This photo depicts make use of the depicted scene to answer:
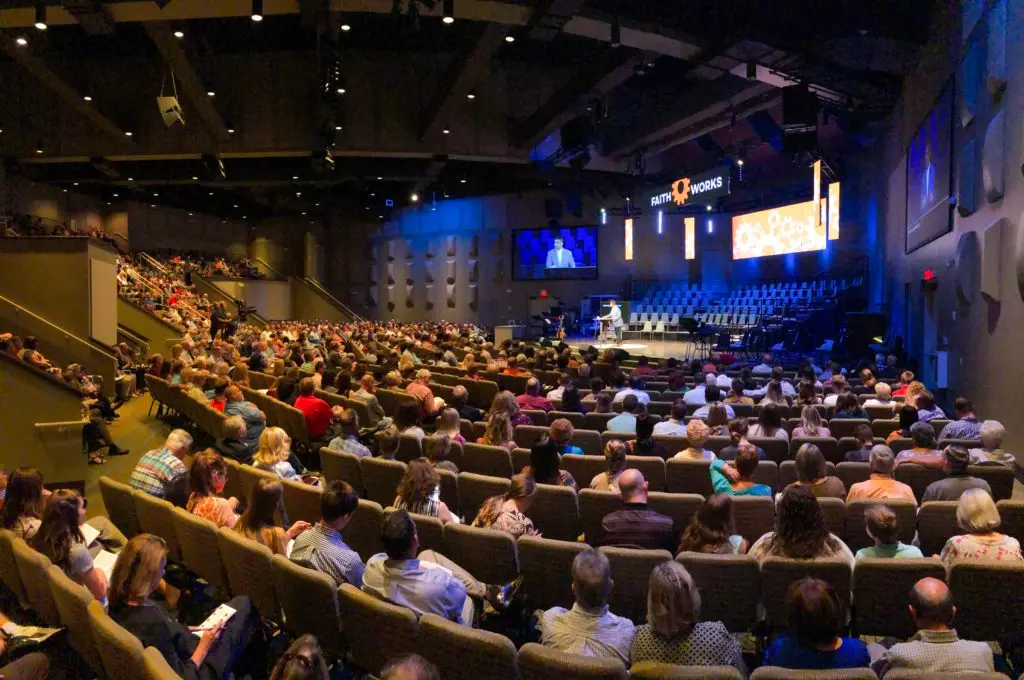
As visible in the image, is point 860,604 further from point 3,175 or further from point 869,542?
point 3,175

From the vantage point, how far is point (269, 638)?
3.62 metres

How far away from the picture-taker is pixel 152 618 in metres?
2.81

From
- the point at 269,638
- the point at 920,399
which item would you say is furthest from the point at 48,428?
the point at 920,399

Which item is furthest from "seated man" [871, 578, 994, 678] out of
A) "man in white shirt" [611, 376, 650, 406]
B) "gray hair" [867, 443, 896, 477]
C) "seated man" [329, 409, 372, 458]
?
"man in white shirt" [611, 376, 650, 406]

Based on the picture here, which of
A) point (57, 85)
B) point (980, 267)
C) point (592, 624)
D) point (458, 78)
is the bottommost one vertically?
point (592, 624)

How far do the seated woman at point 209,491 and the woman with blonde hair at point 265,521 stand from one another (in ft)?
1.24

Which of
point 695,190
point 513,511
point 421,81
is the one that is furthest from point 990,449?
point 695,190

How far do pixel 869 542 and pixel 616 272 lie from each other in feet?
73.3

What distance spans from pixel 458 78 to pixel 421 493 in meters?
11.2

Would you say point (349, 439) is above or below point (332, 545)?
above

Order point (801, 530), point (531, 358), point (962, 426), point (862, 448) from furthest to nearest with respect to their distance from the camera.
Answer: point (531, 358) < point (962, 426) < point (862, 448) < point (801, 530)

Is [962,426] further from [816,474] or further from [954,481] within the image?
[816,474]

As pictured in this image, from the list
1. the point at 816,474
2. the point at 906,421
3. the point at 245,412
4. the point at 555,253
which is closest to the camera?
the point at 816,474

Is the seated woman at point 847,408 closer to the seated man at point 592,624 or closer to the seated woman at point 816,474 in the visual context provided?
the seated woman at point 816,474
